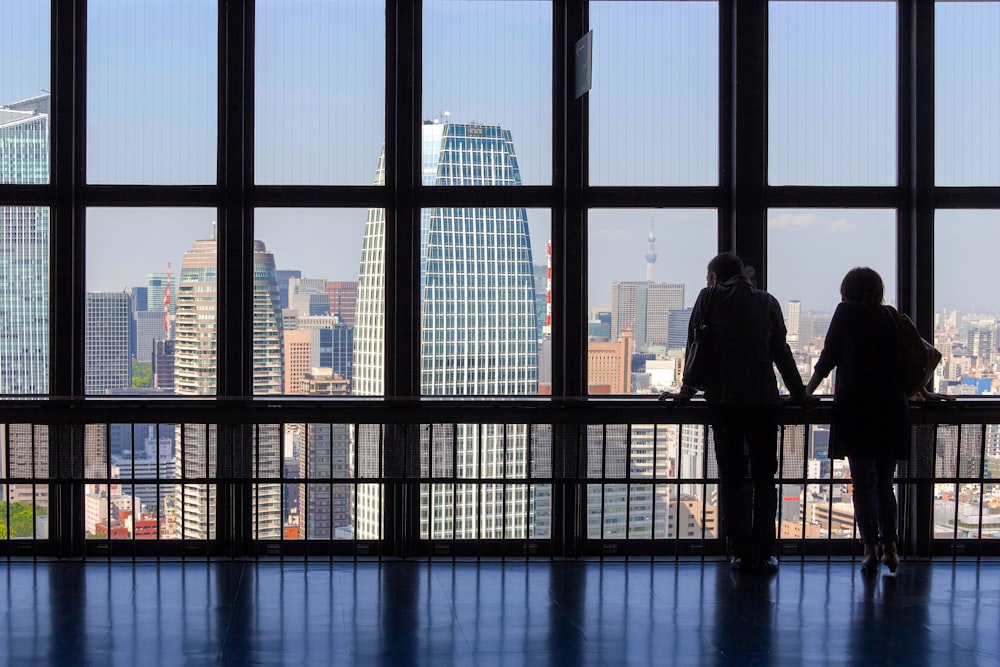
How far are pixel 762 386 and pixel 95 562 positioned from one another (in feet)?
11.7

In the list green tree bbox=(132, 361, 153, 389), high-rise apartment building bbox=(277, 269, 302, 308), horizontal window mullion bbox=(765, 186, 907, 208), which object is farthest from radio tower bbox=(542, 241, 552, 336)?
green tree bbox=(132, 361, 153, 389)

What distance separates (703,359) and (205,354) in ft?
9.08

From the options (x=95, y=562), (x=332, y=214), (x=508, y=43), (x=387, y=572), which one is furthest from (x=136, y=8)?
(x=387, y=572)

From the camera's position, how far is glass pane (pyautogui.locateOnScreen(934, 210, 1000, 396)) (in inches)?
233

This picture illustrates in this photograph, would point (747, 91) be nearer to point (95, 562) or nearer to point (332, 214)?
point (332, 214)

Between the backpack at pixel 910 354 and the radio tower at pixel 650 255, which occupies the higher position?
the radio tower at pixel 650 255

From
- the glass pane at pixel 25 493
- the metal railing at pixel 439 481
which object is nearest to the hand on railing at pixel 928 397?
the metal railing at pixel 439 481

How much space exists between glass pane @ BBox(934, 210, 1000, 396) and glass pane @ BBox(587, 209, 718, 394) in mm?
1467

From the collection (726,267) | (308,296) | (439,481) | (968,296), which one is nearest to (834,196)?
(968,296)

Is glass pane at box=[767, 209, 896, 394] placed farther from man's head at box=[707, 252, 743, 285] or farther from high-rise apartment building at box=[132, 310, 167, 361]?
high-rise apartment building at box=[132, 310, 167, 361]

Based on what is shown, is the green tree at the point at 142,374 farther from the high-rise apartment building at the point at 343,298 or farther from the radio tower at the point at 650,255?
the radio tower at the point at 650,255

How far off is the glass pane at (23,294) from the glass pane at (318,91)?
1.31 m

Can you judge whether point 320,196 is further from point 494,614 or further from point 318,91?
point 494,614

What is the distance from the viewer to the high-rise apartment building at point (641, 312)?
5859 millimetres
